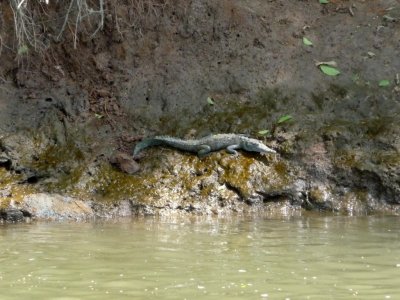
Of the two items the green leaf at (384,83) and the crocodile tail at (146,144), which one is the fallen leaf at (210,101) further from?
the green leaf at (384,83)

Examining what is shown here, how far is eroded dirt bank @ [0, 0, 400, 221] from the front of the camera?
12.0 meters

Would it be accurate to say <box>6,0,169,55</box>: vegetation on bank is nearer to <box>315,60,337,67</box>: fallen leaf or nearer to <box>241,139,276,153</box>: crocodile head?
<box>315,60,337,67</box>: fallen leaf

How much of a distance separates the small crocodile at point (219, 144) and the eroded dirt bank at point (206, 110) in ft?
0.46

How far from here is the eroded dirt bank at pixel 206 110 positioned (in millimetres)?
11969

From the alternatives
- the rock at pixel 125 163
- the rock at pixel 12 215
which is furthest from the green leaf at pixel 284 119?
the rock at pixel 12 215

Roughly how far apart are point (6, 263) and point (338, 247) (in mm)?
3543

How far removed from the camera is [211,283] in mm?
6766

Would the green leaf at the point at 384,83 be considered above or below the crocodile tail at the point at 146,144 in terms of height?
above

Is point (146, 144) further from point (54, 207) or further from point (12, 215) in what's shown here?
point (12, 215)

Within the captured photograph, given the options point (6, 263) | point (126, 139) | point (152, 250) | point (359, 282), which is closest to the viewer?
point (359, 282)

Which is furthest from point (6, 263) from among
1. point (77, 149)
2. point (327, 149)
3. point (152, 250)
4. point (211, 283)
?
point (327, 149)

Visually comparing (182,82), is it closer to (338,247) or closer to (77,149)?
(77,149)

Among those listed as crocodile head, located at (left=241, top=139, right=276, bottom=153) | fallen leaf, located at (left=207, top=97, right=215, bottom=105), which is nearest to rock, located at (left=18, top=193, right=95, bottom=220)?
crocodile head, located at (left=241, top=139, right=276, bottom=153)

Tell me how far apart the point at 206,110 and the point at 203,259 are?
6119 millimetres
